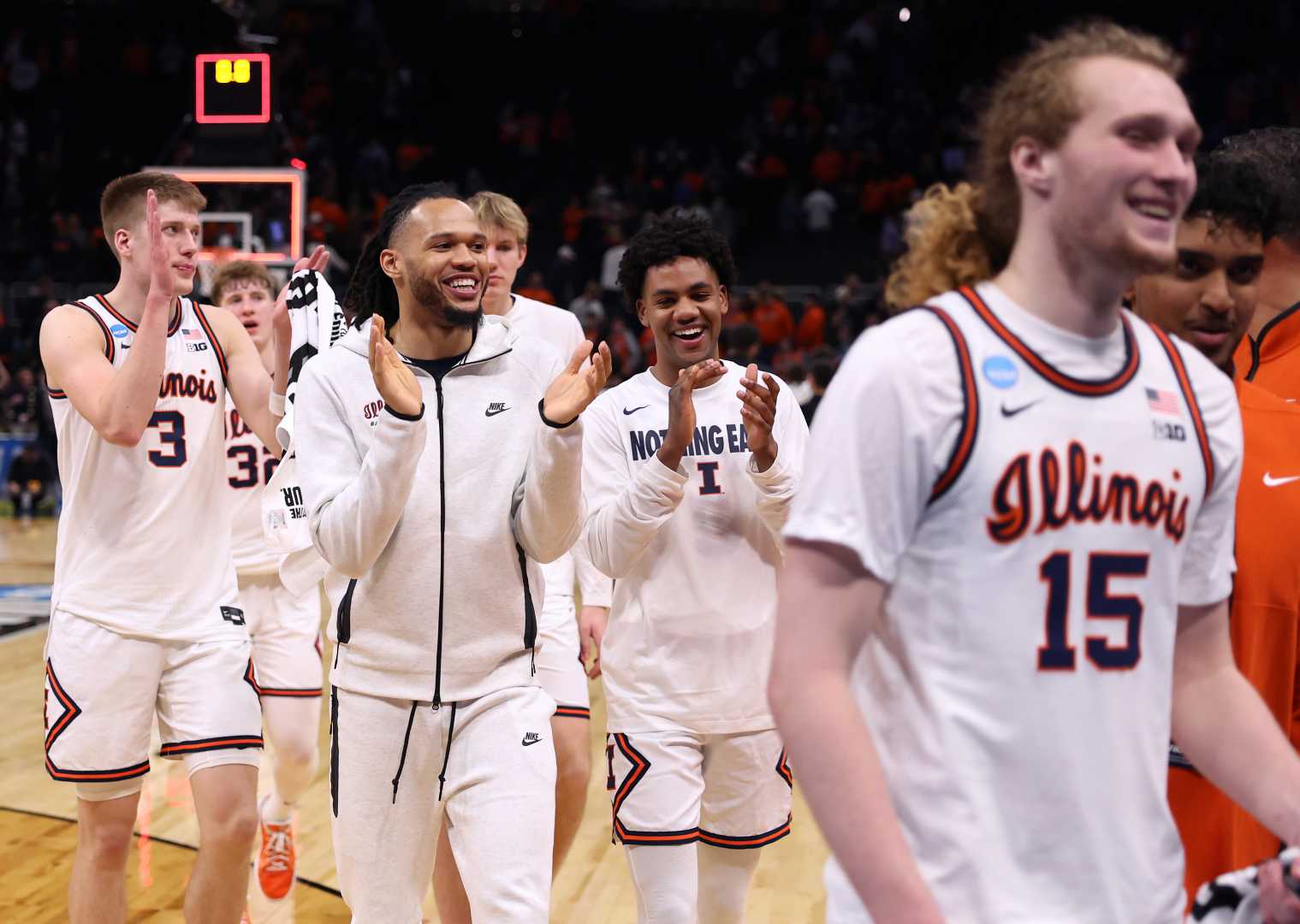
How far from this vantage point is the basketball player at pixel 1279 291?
2.82m

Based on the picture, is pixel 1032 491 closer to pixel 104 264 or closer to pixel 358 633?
pixel 358 633

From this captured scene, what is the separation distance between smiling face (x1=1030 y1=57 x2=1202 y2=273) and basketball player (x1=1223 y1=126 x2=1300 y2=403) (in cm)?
94

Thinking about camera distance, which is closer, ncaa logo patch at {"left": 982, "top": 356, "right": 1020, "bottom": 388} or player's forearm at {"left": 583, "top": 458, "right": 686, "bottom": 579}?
ncaa logo patch at {"left": 982, "top": 356, "right": 1020, "bottom": 388}

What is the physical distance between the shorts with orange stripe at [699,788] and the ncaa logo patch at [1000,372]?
2.41 meters

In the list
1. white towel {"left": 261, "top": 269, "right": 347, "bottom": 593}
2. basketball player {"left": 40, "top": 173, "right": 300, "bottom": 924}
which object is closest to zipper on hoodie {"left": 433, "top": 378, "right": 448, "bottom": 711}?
white towel {"left": 261, "top": 269, "right": 347, "bottom": 593}

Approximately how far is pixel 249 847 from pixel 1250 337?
3.19 meters

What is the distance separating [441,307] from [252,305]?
2862mm

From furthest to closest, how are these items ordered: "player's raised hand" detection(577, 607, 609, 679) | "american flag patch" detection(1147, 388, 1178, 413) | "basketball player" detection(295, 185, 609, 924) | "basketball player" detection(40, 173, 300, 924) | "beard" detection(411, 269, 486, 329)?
"player's raised hand" detection(577, 607, 609, 679)
"basketball player" detection(40, 173, 300, 924)
"beard" detection(411, 269, 486, 329)
"basketball player" detection(295, 185, 609, 924)
"american flag patch" detection(1147, 388, 1178, 413)

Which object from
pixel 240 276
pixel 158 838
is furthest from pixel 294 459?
pixel 158 838

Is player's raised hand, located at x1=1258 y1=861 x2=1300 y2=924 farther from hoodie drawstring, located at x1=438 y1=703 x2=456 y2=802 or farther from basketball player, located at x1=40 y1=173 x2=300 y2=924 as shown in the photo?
basketball player, located at x1=40 y1=173 x2=300 y2=924

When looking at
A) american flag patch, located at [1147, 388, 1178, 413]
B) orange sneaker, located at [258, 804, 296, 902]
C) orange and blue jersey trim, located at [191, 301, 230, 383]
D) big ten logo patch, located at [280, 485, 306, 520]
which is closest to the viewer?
american flag patch, located at [1147, 388, 1178, 413]

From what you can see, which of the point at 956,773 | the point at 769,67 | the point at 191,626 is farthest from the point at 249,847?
the point at 769,67

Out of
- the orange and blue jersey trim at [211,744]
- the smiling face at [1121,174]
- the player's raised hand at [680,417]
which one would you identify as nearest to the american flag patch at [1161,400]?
the smiling face at [1121,174]

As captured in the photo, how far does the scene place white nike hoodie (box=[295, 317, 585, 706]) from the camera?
12.1 ft
